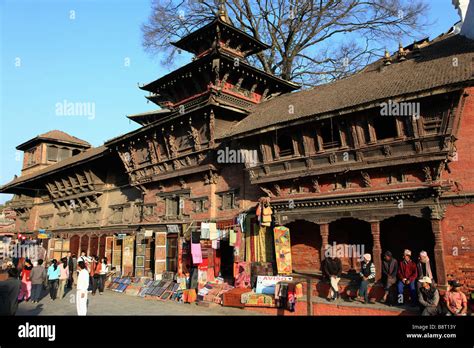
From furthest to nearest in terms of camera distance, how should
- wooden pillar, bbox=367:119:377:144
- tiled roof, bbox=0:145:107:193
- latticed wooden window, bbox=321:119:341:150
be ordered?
tiled roof, bbox=0:145:107:193
latticed wooden window, bbox=321:119:341:150
wooden pillar, bbox=367:119:377:144

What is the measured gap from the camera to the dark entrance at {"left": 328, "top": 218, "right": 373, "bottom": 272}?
14039 millimetres

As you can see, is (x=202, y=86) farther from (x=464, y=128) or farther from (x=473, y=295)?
(x=473, y=295)

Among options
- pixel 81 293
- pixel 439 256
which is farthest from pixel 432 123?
pixel 81 293

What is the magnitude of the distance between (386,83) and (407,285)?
674 centimetres

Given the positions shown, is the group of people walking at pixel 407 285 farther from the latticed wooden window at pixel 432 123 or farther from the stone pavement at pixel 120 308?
the latticed wooden window at pixel 432 123

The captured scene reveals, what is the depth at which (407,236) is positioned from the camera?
→ 1291 cm

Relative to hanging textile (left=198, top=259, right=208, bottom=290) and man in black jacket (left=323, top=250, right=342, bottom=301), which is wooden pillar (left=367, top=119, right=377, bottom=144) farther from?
hanging textile (left=198, top=259, right=208, bottom=290)

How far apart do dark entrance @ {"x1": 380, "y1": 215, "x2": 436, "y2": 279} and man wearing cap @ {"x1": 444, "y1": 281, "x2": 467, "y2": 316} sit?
12.1 feet

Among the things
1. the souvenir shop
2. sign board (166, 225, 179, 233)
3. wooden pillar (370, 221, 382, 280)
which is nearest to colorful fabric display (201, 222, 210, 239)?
the souvenir shop

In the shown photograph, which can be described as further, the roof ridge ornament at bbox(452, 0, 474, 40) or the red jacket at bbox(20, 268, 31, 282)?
the red jacket at bbox(20, 268, 31, 282)

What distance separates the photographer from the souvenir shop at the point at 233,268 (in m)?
13.3
